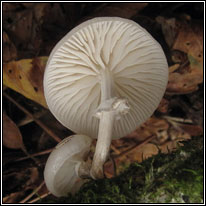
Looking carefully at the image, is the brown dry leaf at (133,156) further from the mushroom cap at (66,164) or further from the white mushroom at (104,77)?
the mushroom cap at (66,164)

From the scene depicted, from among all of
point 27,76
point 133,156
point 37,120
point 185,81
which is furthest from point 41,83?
point 185,81

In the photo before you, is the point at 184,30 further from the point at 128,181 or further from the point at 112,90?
the point at 128,181

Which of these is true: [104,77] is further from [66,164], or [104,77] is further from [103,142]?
[66,164]

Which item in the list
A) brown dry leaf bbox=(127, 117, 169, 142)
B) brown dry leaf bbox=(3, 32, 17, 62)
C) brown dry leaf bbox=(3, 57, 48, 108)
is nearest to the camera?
brown dry leaf bbox=(3, 57, 48, 108)

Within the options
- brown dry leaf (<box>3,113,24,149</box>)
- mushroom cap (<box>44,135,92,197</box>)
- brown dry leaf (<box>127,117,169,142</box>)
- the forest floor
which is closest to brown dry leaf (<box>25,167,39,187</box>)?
the forest floor

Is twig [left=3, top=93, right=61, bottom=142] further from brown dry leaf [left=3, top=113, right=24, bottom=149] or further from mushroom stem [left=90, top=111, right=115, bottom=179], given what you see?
mushroom stem [left=90, top=111, right=115, bottom=179]

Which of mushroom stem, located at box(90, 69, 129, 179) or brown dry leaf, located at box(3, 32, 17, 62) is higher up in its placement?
brown dry leaf, located at box(3, 32, 17, 62)
